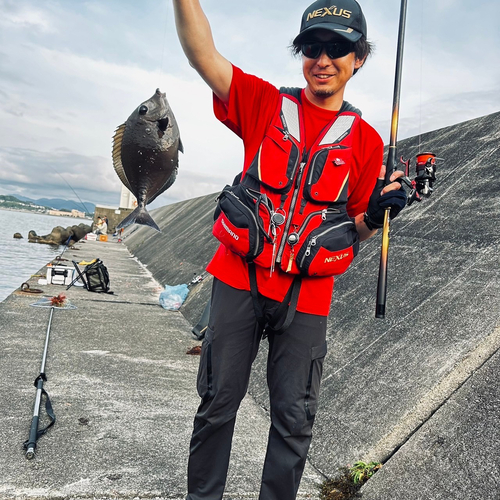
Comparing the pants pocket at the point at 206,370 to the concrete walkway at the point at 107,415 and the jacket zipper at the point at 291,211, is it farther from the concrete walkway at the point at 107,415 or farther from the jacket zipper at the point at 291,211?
the concrete walkway at the point at 107,415

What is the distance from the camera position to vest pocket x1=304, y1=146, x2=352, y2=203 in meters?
2.12

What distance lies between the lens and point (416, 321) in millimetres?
3422

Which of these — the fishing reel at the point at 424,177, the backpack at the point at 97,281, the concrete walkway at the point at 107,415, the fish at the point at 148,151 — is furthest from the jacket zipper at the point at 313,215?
the backpack at the point at 97,281

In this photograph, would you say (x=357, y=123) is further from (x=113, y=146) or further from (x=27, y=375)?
(x=27, y=375)

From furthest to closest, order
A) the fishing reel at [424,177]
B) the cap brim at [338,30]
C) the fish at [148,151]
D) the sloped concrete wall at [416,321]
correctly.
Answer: the sloped concrete wall at [416,321], the fish at [148,151], the fishing reel at [424,177], the cap brim at [338,30]

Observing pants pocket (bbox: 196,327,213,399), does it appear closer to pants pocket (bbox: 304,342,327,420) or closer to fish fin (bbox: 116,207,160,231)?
pants pocket (bbox: 304,342,327,420)

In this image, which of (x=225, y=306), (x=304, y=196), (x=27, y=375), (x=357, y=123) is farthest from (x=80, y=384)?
(x=357, y=123)

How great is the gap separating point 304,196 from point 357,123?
465 mm

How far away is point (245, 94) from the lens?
7.17 ft

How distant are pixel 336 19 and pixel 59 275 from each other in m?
8.53

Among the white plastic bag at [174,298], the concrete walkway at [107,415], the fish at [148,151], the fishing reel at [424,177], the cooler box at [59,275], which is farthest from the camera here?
the cooler box at [59,275]

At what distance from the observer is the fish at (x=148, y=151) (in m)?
2.70

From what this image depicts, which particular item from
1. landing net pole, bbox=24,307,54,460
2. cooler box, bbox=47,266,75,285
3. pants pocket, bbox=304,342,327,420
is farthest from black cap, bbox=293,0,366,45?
cooler box, bbox=47,266,75,285

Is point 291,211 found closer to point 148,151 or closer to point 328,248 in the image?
point 328,248
